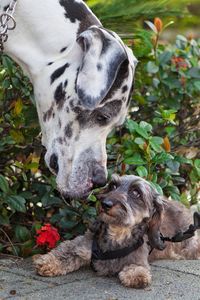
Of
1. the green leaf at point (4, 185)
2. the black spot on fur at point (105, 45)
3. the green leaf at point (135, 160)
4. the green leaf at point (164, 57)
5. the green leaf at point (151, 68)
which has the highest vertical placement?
the black spot on fur at point (105, 45)

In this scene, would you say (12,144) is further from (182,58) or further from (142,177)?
(182,58)

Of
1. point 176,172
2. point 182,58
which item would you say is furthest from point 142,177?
point 182,58

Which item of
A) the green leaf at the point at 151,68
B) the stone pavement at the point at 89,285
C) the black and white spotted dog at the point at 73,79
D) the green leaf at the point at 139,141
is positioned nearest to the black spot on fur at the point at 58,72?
the black and white spotted dog at the point at 73,79

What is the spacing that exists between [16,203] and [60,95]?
1016mm

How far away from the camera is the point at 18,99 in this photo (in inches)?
213

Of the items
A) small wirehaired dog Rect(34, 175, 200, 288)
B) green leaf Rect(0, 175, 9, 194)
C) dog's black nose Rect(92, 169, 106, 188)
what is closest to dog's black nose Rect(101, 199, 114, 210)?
small wirehaired dog Rect(34, 175, 200, 288)

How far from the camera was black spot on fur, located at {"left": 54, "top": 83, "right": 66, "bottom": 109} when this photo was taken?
4637 millimetres

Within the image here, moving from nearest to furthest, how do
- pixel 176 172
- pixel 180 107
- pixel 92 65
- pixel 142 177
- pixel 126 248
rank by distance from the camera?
pixel 92 65
pixel 126 248
pixel 142 177
pixel 176 172
pixel 180 107

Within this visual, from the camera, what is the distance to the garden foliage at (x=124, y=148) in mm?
5383

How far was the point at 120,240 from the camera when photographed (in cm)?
482

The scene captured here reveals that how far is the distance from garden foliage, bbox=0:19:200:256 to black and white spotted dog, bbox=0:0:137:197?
477 millimetres

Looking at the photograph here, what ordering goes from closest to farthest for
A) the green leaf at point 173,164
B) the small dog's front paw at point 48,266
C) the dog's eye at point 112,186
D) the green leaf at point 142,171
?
the small dog's front paw at point 48,266, the dog's eye at point 112,186, the green leaf at point 142,171, the green leaf at point 173,164

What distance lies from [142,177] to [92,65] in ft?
3.55

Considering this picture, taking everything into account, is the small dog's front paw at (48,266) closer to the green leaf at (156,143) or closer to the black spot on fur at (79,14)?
the green leaf at (156,143)
